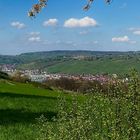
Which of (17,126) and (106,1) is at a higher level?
(106,1)

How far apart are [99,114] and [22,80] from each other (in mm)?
104755

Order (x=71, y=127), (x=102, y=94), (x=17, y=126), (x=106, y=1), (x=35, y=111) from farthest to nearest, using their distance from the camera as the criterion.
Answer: (x=35, y=111), (x=17, y=126), (x=102, y=94), (x=71, y=127), (x=106, y=1)

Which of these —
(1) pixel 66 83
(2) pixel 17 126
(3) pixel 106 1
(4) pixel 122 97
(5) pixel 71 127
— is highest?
(3) pixel 106 1

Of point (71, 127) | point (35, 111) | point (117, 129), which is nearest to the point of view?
point (117, 129)

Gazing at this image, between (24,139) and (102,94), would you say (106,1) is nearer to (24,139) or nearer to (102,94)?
(102,94)

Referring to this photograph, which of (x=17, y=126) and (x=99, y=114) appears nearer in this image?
(x=99, y=114)

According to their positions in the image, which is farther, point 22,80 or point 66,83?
point 66,83

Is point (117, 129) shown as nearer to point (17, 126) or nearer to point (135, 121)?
point (135, 121)

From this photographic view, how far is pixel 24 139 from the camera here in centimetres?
1952

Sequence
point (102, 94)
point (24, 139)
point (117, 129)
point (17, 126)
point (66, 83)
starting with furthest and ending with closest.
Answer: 1. point (66, 83)
2. point (17, 126)
3. point (24, 139)
4. point (102, 94)
5. point (117, 129)

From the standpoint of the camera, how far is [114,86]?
10352 millimetres

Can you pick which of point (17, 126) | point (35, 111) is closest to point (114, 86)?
point (17, 126)

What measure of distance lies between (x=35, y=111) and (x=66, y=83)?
12870 centimetres

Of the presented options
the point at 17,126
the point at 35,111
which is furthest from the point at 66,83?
the point at 17,126
